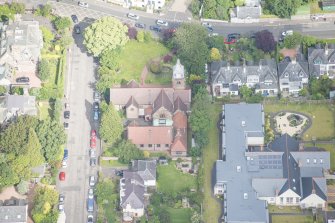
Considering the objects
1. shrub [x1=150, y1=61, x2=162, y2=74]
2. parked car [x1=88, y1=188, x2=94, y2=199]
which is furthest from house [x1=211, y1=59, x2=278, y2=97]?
parked car [x1=88, y1=188, x2=94, y2=199]

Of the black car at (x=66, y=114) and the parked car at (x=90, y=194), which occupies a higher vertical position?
the black car at (x=66, y=114)

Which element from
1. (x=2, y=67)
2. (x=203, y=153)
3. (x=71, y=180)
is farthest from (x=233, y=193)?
(x=2, y=67)

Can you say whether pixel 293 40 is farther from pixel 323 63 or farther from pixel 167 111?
pixel 167 111

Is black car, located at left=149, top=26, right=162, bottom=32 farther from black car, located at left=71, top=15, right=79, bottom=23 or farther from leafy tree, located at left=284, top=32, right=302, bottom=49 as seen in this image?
leafy tree, located at left=284, top=32, right=302, bottom=49

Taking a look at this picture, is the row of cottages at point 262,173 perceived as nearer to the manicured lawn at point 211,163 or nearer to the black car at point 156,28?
the manicured lawn at point 211,163

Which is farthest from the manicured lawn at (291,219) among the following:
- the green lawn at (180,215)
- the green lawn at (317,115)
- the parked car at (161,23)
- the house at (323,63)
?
the parked car at (161,23)

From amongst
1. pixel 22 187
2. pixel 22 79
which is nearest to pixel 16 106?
pixel 22 79
